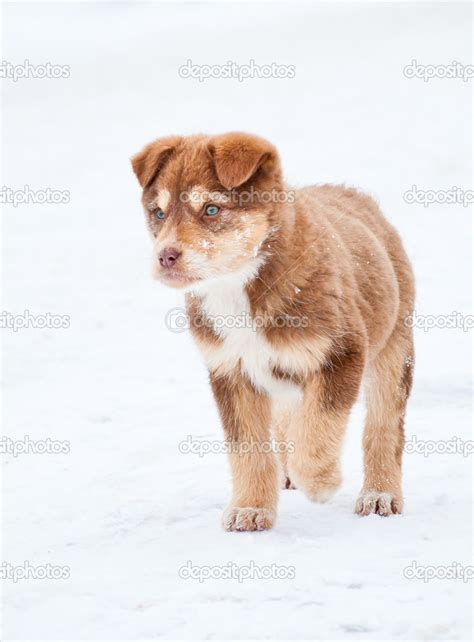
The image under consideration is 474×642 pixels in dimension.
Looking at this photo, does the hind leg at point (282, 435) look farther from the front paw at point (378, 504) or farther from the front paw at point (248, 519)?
the front paw at point (248, 519)

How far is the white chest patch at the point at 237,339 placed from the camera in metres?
5.85

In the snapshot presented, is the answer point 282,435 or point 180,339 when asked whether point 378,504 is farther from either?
point 180,339

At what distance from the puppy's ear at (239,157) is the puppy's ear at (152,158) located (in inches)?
12.4

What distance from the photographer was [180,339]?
1435 centimetres

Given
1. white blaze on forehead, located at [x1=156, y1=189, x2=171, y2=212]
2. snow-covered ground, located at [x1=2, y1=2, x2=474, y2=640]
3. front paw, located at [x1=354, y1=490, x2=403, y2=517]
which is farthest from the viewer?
front paw, located at [x1=354, y1=490, x2=403, y2=517]

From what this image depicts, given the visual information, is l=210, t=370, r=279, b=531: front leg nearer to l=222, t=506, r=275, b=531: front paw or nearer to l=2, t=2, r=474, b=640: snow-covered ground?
l=222, t=506, r=275, b=531: front paw

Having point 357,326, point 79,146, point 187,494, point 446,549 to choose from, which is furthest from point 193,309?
point 79,146

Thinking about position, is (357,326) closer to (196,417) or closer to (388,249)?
(388,249)

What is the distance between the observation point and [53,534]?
6.21 metres

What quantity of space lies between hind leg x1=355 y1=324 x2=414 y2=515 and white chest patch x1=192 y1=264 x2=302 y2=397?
3.52 feet

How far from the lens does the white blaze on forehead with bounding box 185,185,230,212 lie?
18.8 ft

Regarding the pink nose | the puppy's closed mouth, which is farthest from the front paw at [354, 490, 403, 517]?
the pink nose

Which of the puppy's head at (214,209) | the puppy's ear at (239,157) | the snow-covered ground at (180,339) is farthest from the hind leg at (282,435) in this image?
the puppy's ear at (239,157)

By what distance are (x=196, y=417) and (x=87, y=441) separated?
129 centimetres
